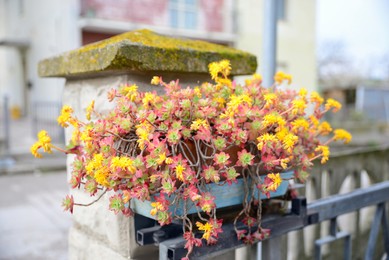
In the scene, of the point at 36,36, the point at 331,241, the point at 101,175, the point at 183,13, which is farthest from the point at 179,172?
the point at 36,36

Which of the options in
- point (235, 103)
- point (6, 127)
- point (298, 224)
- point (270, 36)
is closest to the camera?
point (235, 103)

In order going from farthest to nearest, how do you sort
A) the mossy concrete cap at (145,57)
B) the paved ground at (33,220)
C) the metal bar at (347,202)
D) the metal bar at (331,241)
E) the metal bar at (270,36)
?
the paved ground at (33,220)
the metal bar at (270,36)
the metal bar at (331,241)
the metal bar at (347,202)
the mossy concrete cap at (145,57)

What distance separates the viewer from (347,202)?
1.66 metres

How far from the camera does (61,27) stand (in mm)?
9602

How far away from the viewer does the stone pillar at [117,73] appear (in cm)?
120

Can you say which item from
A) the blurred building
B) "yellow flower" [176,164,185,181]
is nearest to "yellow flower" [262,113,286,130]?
"yellow flower" [176,164,185,181]

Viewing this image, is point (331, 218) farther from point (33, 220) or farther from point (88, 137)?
point (33, 220)

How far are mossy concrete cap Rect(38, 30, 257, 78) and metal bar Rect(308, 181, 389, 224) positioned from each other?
0.65m

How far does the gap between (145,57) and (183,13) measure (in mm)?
10540

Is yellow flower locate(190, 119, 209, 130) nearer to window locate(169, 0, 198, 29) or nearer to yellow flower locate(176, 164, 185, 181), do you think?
yellow flower locate(176, 164, 185, 181)

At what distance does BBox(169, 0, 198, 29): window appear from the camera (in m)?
11.0

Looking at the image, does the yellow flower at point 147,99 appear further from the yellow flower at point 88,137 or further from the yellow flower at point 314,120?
the yellow flower at point 314,120

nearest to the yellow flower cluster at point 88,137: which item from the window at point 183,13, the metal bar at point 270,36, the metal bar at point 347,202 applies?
the metal bar at point 347,202

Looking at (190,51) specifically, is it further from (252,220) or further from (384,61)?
(384,61)
